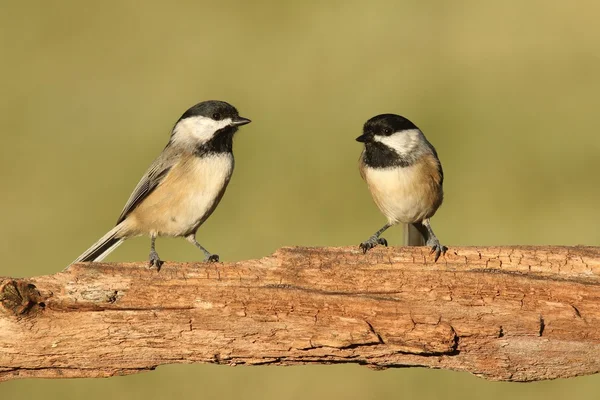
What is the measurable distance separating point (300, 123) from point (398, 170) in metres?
5.66

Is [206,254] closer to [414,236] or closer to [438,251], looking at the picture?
[414,236]

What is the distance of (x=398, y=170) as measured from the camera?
5.84 meters

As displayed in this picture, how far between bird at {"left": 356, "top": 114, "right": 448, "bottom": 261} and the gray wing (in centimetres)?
131

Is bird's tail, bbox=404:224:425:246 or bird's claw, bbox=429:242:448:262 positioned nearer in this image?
bird's claw, bbox=429:242:448:262

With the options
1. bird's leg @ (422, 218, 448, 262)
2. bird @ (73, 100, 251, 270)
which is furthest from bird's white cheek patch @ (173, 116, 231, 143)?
bird's leg @ (422, 218, 448, 262)

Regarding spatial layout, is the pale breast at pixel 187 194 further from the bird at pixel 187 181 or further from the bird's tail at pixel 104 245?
the bird's tail at pixel 104 245

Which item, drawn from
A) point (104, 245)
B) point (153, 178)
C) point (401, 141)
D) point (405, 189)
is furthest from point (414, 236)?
point (104, 245)

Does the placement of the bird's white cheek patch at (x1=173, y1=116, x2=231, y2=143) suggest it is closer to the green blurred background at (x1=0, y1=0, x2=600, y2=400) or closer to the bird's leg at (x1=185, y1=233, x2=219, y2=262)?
the bird's leg at (x1=185, y1=233, x2=219, y2=262)

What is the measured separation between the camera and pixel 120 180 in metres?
10.9

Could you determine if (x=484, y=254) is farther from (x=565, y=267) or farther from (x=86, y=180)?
(x=86, y=180)

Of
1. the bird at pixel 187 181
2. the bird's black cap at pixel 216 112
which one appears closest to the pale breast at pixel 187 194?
the bird at pixel 187 181

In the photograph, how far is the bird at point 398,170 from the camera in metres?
5.80

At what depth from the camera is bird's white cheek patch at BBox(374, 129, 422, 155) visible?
5.83 m

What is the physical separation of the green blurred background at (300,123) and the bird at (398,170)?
97.3 inches
